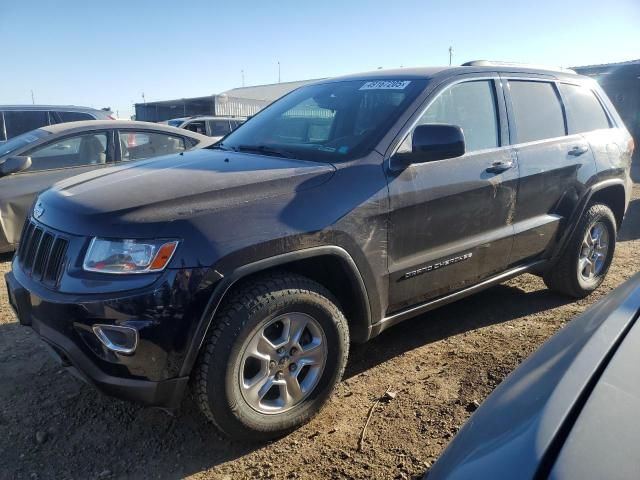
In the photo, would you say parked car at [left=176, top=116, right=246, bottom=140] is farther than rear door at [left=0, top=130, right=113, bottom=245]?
Yes

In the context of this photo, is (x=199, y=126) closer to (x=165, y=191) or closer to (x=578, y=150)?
(x=578, y=150)

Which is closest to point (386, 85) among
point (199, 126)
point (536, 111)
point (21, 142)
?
point (536, 111)

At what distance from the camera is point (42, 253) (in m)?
2.55

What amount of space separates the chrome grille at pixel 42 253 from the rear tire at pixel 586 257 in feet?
11.9

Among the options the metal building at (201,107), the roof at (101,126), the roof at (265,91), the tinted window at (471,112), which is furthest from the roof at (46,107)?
the roof at (265,91)

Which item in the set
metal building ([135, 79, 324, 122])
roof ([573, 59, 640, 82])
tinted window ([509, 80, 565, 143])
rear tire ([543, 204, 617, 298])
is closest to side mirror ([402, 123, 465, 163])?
tinted window ([509, 80, 565, 143])

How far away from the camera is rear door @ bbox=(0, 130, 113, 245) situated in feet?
17.7

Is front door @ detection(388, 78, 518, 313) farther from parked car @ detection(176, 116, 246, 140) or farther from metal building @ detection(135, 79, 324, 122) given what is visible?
metal building @ detection(135, 79, 324, 122)

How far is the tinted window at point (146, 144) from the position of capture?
6266 millimetres

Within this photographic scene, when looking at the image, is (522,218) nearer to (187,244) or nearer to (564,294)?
(564,294)

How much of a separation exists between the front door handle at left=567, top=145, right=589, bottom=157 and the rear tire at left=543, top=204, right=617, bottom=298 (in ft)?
1.68

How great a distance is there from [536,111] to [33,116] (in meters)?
8.52

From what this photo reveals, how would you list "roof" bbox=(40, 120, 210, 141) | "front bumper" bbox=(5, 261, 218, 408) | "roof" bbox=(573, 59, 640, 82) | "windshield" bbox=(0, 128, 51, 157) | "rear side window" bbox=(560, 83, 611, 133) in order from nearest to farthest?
"front bumper" bbox=(5, 261, 218, 408) < "rear side window" bbox=(560, 83, 611, 133) < "windshield" bbox=(0, 128, 51, 157) < "roof" bbox=(40, 120, 210, 141) < "roof" bbox=(573, 59, 640, 82)

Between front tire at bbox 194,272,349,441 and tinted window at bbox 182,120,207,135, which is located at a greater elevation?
tinted window at bbox 182,120,207,135
